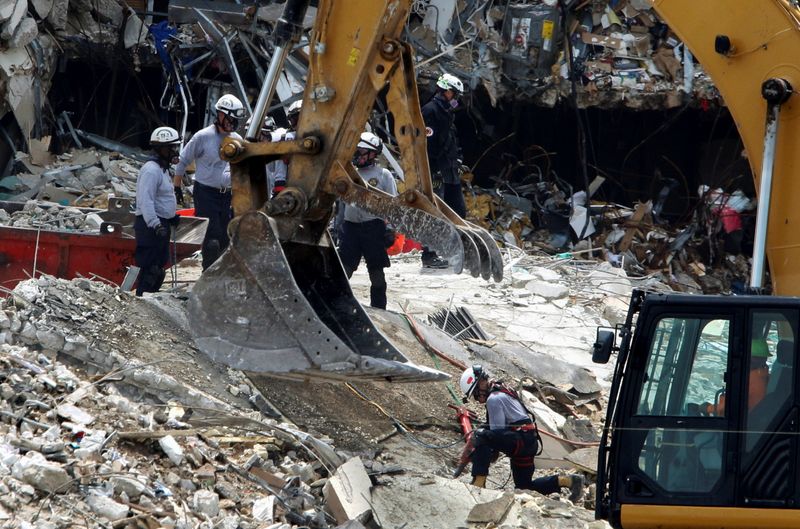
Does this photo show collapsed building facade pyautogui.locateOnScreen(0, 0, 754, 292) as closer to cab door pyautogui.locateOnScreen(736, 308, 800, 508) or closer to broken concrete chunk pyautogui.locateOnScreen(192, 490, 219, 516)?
broken concrete chunk pyautogui.locateOnScreen(192, 490, 219, 516)

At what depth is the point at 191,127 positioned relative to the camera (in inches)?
627

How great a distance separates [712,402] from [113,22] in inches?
491

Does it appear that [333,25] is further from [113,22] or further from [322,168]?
[113,22]

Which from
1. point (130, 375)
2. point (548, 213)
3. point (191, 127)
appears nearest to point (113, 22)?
point (191, 127)

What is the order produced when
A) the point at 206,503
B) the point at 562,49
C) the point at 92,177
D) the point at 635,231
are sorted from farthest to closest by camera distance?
1. the point at 562,49
2. the point at 635,231
3. the point at 92,177
4. the point at 206,503

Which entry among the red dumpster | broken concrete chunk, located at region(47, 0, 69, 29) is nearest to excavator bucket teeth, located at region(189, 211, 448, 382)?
the red dumpster

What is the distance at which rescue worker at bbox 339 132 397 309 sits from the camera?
9.30m

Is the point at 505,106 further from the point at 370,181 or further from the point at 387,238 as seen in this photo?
the point at 370,181

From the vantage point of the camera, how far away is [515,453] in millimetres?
7391

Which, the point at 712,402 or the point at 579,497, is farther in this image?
the point at 579,497

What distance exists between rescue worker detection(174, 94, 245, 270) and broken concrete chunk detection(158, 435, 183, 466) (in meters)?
3.08

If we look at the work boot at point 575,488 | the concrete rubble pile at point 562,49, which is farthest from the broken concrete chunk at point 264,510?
the concrete rubble pile at point 562,49

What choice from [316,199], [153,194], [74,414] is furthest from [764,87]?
[153,194]

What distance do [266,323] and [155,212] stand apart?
11.1ft
